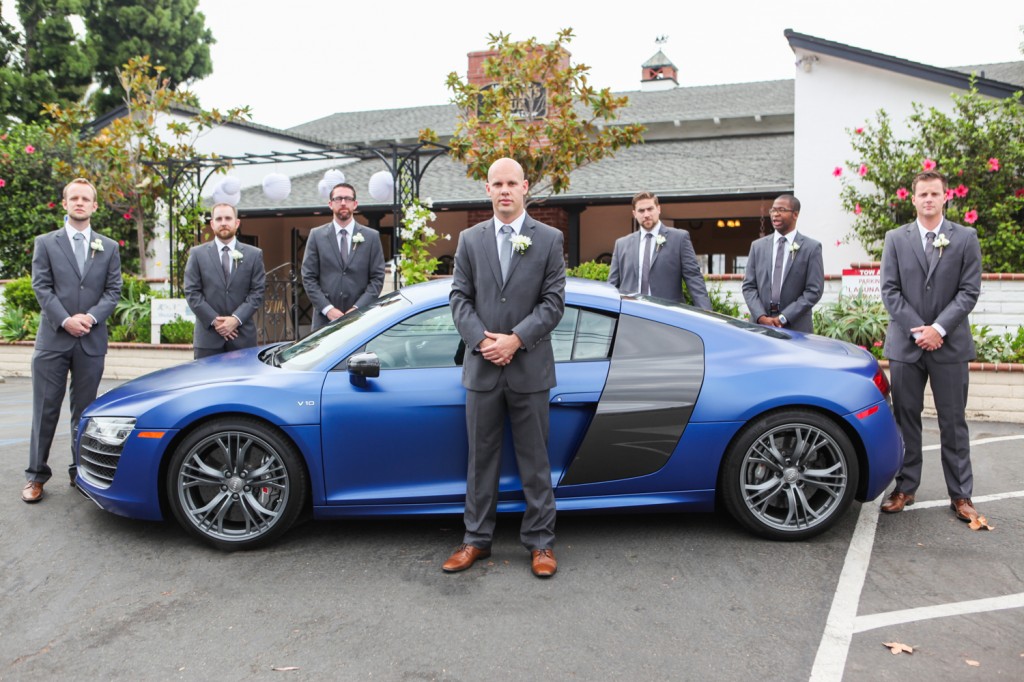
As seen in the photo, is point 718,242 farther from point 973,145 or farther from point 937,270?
point 937,270

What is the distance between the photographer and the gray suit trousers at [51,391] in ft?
17.8

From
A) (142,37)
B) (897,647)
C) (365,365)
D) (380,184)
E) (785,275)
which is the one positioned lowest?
(897,647)

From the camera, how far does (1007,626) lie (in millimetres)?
3547

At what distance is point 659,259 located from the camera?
6891 millimetres

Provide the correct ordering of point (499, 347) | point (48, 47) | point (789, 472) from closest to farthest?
1. point (499, 347)
2. point (789, 472)
3. point (48, 47)

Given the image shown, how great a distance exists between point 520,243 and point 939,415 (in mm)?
2747

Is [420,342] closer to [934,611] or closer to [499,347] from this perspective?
[499,347]

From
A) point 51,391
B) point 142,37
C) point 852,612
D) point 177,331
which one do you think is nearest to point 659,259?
point 852,612

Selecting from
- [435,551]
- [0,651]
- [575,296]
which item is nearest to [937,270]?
[575,296]

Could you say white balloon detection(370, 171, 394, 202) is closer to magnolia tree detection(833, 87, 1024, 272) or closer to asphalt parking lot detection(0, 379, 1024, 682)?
magnolia tree detection(833, 87, 1024, 272)

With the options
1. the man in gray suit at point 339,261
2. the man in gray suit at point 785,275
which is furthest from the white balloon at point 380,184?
the man in gray suit at point 785,275

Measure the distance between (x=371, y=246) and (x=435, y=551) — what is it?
10.5 ft

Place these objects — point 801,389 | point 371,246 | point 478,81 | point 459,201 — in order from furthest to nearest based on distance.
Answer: point 478,81 < point 459,201 < point 371,246 < point 801,389

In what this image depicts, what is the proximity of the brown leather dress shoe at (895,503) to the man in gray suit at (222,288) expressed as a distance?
14.4 feet
